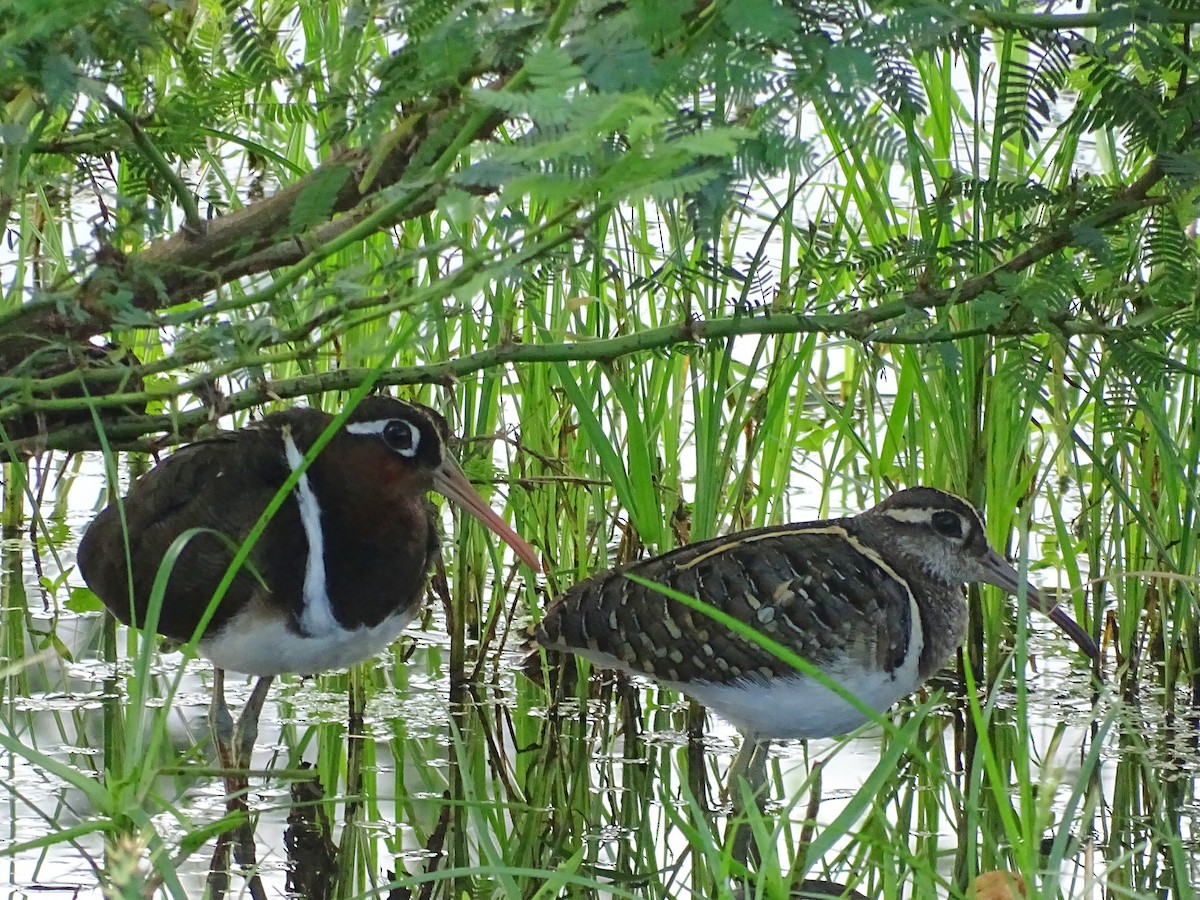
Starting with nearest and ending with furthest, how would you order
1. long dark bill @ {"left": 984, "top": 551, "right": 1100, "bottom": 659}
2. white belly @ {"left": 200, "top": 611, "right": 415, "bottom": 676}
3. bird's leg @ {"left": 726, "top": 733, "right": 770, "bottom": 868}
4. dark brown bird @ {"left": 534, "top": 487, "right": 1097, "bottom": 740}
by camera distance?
white belly @ {"left": 200, "top": 611, "right": 415, "bottom": 676} < dark brown bird @ {"left": 534, "top": 487, "right": 1097, "bottom": 740} < bird's leg @ {"left": 726, "top": 733, "right": 770, "bottom": 868} < long dark bill @ {"left": 984, "top": 551, "right": 1100, "bottom": 659}

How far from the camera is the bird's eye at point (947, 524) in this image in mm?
3646

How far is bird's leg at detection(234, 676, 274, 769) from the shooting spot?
3536 mm

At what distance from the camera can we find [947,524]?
3656 mm

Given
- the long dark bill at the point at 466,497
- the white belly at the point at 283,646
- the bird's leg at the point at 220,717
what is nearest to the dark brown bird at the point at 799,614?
the long dark bill at the point at 466,497

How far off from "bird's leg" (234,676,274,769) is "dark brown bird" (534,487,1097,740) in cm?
58

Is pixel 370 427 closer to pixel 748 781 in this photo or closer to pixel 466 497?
pixel 466 497

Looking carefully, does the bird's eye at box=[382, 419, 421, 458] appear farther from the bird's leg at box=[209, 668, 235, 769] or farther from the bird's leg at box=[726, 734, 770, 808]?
the bird's leg at box=[726, 734, 770, 808]

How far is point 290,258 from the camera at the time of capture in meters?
2.81

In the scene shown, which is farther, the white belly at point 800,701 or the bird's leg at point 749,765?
the bird's leg at point 749,765

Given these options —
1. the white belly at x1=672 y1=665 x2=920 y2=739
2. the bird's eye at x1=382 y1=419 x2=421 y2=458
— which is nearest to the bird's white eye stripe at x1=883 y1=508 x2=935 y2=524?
the white belly at x1=672 y1=665 x2=920 y2=739

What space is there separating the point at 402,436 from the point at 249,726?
69 cm

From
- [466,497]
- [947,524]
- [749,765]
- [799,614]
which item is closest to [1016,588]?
[947,524]

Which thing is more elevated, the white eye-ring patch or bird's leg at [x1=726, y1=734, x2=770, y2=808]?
the white eye-ring patch

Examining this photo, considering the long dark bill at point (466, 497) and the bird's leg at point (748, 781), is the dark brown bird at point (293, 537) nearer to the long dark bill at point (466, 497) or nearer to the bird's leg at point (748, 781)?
the long dark bill at point (466, 497)
